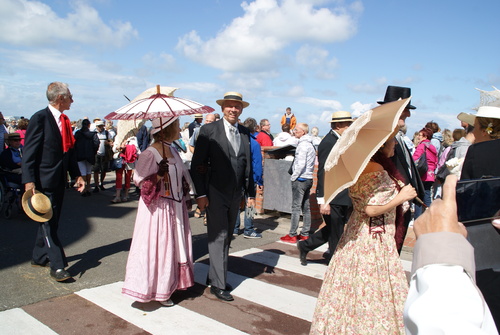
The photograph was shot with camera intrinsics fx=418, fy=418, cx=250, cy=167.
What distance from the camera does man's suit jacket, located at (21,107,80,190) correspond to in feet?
15.4

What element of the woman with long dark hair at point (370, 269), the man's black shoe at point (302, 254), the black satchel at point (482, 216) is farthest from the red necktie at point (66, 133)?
the black satchel at point (482, 216)

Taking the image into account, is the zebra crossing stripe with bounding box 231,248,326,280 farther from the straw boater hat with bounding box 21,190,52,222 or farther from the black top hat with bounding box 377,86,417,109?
the straw boater hat with bounding box 21,190,52,222

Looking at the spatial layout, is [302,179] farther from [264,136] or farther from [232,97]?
[264,136]

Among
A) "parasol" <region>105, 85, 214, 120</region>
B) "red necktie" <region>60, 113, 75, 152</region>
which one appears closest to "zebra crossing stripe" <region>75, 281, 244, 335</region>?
"red necktie" <region>60, 113, 75, 152</region>

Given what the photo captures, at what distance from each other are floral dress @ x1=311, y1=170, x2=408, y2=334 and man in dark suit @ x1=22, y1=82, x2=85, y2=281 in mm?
3169

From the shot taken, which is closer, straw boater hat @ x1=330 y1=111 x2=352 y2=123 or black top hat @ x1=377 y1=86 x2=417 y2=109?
black top hat @ x1=377 y1=86 x2=417 y2=109

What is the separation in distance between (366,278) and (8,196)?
317 inches

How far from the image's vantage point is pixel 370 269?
3.01 m

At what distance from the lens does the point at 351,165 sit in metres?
2.69

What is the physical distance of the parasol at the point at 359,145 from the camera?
8.50 feet

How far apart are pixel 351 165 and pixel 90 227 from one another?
6084 mm

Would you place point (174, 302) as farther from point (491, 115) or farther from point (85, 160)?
point (85, 160)

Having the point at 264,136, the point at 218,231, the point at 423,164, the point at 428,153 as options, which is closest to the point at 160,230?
the point at 218,231

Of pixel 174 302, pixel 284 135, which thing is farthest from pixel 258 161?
pixel 284 135
